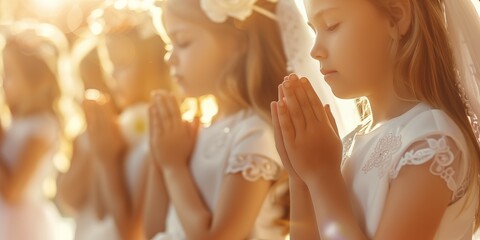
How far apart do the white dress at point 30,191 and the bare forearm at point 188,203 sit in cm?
113

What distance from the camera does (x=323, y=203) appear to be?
4.93 ft

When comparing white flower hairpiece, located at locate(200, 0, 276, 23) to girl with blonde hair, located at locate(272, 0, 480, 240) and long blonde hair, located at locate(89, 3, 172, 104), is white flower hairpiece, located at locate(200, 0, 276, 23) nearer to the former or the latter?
girl with blonde hair, located at locate(272, 0, 480, 240)

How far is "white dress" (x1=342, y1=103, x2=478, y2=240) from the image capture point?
1453mm

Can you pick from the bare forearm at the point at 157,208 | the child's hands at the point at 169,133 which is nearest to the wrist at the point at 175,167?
the child's hands at the point at 169,133

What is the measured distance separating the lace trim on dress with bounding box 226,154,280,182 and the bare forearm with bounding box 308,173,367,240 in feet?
1.73

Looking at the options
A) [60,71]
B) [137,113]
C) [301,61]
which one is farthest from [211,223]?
[60,71]

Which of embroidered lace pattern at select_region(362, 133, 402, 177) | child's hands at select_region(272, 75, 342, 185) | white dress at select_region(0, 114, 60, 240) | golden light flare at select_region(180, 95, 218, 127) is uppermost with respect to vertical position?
child's hands at select_region(272, 75, 342, 185)

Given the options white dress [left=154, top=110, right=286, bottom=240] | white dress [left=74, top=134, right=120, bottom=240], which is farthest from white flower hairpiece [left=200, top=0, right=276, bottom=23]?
white dress [left=74, top=134, right=120, bottom=240]

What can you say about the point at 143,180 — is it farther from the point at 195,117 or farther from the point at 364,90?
the point at 364,90

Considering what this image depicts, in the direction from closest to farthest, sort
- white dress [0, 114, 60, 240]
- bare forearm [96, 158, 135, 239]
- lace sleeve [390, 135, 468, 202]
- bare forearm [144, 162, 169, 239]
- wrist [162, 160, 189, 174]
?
lace sleeve [390, 135, 468, 202] < wrist [162, 160, 189, 174] < bare forearm [144, 162, 169, 239] < bare forearm [96, 158, 135, 239] < white dress [0, 114, 60, 240]

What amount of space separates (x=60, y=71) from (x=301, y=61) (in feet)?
4.97

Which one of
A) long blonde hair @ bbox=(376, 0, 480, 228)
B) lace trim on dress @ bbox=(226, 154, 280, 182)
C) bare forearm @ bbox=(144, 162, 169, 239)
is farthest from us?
bare forearm @ bbox=(144, 162, 169, 239)

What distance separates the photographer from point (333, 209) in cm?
149

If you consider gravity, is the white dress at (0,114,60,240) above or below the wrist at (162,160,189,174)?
below
